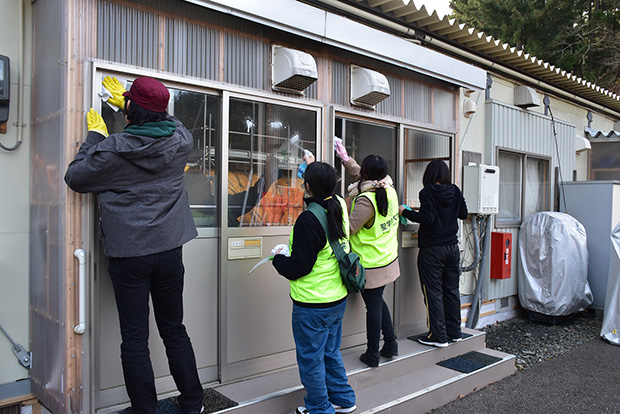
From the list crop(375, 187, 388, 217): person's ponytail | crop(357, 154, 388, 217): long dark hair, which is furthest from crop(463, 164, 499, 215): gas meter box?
crop(375, 187, 388, 217): person's ponytail

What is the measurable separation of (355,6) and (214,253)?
8.88ft

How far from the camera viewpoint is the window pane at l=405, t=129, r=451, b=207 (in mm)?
4816

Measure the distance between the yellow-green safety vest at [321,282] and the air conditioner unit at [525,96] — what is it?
4900 mm

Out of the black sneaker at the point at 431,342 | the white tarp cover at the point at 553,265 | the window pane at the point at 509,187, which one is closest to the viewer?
the black sneaker at the point at 431,342

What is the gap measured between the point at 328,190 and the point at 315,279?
53cm

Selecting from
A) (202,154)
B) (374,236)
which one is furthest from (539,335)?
(202,154)

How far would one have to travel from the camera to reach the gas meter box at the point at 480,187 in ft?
17.9

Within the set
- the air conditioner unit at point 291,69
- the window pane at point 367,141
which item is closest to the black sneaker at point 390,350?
the window pane at point 367,141

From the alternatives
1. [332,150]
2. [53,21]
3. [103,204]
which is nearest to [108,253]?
[103,204]

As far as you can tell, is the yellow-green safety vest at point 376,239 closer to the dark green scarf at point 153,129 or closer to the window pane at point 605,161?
the dark green scarf at point 153,129

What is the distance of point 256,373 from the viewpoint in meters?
3.48

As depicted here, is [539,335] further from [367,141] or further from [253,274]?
[253,274]

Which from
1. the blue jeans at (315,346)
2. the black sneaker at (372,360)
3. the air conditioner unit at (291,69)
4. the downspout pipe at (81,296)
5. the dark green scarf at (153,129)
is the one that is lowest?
the black sneaker at (372,360)

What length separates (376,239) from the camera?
3.60 metres
